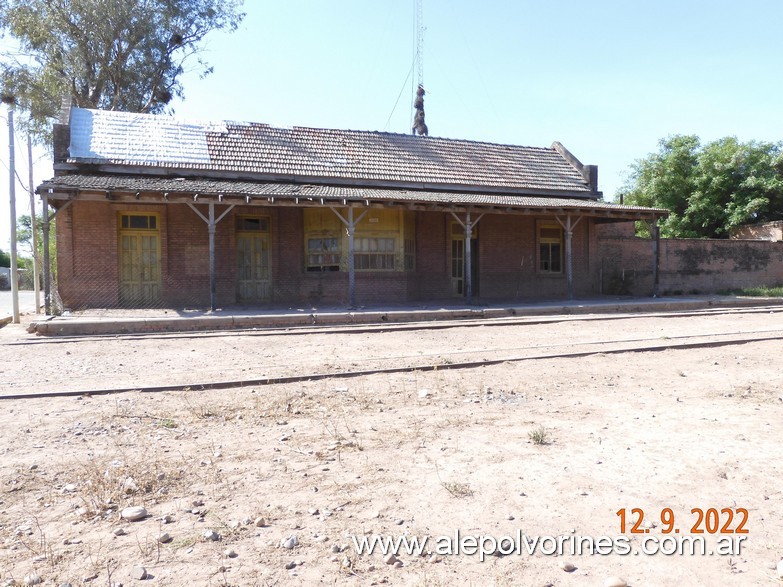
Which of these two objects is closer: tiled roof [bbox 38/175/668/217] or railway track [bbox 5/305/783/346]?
A: railway track [bbox 5/305/783/346]

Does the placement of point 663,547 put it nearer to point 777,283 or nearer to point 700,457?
point 700,457

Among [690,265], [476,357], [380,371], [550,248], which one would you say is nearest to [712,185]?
[690,265]

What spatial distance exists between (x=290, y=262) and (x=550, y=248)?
8782mm

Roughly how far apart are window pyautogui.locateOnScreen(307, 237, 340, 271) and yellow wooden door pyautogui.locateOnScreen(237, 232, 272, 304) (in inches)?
48.4

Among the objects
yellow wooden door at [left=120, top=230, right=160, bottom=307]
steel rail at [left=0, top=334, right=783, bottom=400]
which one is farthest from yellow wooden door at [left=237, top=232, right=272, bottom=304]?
steel rail at [left=0, top=334, right=783, bottom=400]

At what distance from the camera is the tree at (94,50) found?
74.7 ft

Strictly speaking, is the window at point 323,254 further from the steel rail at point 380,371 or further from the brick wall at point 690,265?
the brick wall at point 690,265

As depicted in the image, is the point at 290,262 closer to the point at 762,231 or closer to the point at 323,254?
the point at 323,254

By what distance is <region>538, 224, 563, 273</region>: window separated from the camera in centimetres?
1861

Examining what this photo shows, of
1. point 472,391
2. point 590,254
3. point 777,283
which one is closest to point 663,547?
point 472,391

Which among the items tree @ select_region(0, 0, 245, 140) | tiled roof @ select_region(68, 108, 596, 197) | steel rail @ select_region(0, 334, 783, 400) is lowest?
steel rail @ select_region(0, 334, 783, 400)

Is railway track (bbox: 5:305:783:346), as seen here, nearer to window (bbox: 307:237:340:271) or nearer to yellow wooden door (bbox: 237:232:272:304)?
window (bbox: 307:237:340:271)

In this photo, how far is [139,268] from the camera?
580 inches

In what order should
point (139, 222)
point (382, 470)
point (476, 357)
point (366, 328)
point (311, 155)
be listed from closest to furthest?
1. point (382, 470)
2. point (476, 357)
3. point (366, 328)
4. point (139, 222)
5. point (311, 155)
